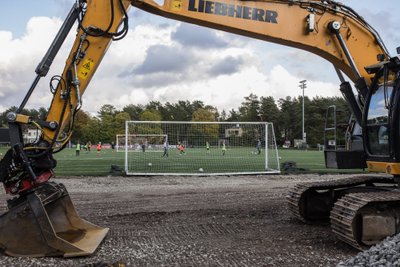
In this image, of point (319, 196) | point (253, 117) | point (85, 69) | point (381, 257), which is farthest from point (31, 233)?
point (253, 117)

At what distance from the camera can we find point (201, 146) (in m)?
19.5

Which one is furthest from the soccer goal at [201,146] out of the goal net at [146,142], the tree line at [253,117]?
the tree line at [253,117]

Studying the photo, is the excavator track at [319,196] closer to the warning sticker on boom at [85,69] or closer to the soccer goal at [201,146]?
the warning sticker on boom at [85,69]

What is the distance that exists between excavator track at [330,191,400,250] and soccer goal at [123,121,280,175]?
12.3 m

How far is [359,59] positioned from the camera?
7215mm

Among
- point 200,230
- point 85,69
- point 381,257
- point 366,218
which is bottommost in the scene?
point 200,230

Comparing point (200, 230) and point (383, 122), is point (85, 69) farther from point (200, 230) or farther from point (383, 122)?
point (383, 122)

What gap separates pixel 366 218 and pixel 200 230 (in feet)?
8.29

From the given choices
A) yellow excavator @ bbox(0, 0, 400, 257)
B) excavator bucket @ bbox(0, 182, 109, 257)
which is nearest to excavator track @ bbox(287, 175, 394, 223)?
yellow excavator @ bbox(0, 0, 400, 257)

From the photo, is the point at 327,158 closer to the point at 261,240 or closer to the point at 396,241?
the point at 261,240

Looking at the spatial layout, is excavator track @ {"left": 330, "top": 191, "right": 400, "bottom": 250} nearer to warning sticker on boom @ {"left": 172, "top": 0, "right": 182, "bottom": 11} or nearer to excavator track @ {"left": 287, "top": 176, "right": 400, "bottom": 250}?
excavator track @ {"left": 287, "top": 176, "right": 400, "bottom": 250}

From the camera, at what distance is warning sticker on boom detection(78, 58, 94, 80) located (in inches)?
252

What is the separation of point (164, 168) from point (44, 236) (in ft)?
44.8

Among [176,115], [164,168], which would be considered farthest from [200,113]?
[164,168]
